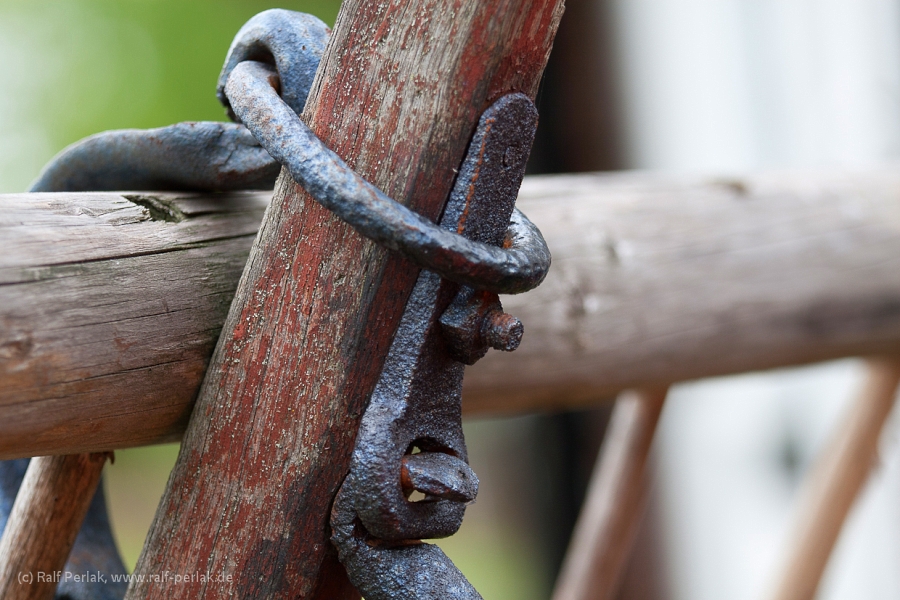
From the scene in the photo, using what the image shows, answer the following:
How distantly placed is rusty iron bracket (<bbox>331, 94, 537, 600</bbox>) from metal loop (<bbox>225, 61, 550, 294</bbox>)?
0.03 meters

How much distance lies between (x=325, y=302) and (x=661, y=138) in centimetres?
196

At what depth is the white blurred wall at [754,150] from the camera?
69.6 inches

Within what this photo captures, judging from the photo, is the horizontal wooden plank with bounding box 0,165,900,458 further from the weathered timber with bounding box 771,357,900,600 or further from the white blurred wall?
the white blurred wall

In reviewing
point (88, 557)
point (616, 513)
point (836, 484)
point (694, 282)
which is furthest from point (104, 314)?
point (836, 484)

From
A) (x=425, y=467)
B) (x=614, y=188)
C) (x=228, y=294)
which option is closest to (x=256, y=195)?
(x=228, y=294)

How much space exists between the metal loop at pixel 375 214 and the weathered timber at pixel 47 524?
25 centimetres

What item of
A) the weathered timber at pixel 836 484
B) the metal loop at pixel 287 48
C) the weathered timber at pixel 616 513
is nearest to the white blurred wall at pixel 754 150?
the weathered timber at pixel 836 484

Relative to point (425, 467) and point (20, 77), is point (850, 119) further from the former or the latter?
point (20, 77)

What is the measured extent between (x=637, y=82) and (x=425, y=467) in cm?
200

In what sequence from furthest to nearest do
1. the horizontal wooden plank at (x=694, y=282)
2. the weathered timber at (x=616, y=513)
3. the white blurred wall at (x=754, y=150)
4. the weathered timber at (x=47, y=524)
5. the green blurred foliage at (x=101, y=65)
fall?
the green blurred foliage at (x=101, y=65), the white blurred wall at (x=754, y=150), the weathered timber at (x=616, y=513), the horizontal wooden plank at (x=694, y=282), the weathered timber at (x=47, y=524)

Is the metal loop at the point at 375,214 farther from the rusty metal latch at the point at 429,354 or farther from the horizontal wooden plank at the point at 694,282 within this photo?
the horizontal wooden plank at the point at 694,282

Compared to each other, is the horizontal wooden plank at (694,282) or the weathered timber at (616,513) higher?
the horizontal wooden plank at (694,282)

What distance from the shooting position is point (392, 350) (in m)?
0.38

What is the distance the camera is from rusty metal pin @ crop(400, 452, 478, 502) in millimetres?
365
